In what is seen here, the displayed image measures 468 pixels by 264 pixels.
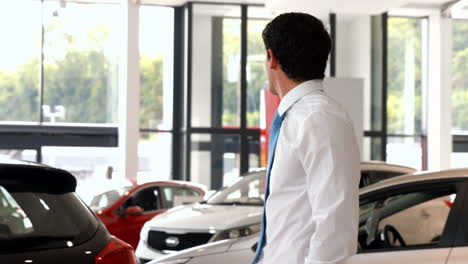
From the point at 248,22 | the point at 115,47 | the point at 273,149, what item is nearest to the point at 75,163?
the point at 115,47

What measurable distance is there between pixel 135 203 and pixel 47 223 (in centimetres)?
866

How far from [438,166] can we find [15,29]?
420 inches

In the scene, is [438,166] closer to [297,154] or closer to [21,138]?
[21,138]

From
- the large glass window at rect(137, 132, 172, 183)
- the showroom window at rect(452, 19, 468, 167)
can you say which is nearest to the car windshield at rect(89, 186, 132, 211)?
the large glass window at rect(137, 132, 172, 183)

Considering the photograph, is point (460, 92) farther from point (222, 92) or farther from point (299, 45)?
point (299, 45)

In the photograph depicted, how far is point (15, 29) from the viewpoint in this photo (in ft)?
69.3

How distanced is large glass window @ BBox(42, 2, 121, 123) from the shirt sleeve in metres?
19.1

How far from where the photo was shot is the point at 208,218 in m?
9.41

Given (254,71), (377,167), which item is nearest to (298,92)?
(377,167)

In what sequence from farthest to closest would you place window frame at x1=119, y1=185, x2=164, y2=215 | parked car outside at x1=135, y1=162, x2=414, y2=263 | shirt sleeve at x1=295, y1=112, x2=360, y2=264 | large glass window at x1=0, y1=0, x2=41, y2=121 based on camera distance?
large glass window at x1=0, y1=0, x2=41, y2=121 → window frame at x1=119, y1=185, x2=164, y2=215 → parked car outside at x1=135, y1=162, x2=414, y2=263 → shirt sleeve at x1=295, y1=112, x2=360, y2=264

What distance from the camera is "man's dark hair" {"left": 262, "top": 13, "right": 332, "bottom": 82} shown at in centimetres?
252

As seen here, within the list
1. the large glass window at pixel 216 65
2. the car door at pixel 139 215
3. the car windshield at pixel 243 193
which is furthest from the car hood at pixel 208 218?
the large glass window at pixel 216 65

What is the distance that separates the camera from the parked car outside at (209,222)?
358 inches

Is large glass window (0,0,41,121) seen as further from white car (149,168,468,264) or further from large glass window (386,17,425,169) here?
white car (149,168,468,264)
